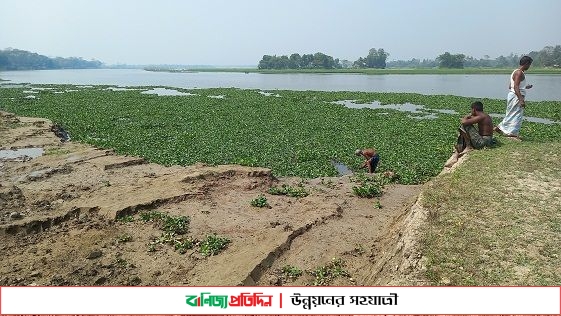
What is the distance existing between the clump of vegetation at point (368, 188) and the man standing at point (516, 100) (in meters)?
3.41

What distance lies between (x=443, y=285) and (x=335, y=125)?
17.0 metres

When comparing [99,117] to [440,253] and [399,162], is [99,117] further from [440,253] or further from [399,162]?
[440,253]

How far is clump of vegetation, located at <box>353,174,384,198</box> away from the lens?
995 centimetres

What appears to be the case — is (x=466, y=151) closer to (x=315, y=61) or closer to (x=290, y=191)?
(x=290, y=191)

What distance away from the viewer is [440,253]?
4863mm

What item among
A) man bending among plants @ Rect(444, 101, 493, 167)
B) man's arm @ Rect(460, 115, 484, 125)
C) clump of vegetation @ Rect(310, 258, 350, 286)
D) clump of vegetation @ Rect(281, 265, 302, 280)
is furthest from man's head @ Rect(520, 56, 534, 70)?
clump of vegetation @ Rect(281, 265, 302, 280)

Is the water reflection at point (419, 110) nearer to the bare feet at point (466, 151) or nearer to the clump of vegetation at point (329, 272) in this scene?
the bare feet at point (466, 151)

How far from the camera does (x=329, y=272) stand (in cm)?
626

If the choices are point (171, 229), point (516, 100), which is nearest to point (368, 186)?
point (516, 100)

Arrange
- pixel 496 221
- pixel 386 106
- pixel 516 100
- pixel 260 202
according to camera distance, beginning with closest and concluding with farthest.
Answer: pixel 496 221, pixel 260 202, pixel 516 100, pixel 386 106

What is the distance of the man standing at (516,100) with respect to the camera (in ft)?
29.8

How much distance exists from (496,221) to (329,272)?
2.57 meters

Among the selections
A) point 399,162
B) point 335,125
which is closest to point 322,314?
point 399,162

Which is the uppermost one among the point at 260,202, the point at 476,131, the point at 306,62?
the point at 306,62
